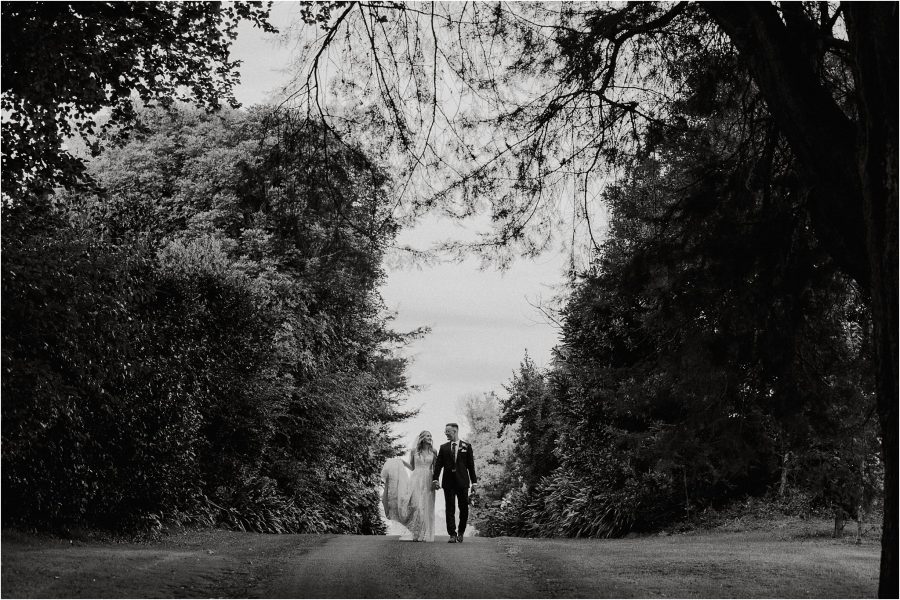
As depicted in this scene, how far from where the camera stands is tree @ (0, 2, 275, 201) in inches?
401

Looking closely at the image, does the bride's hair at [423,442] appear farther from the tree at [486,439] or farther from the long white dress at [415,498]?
the tree at [486,439]

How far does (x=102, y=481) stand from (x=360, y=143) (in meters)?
6.06

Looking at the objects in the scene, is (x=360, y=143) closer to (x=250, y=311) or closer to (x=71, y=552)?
(x=71, y=552)

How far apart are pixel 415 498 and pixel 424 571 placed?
5.28m

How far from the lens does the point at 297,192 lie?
11727 millimetres

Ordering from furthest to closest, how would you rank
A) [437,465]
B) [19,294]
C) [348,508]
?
[348,508] → [437,465] → [19,294]

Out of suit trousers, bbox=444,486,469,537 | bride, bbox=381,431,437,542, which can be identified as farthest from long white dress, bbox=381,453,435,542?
suit trousers, bbox=444,486,469,537

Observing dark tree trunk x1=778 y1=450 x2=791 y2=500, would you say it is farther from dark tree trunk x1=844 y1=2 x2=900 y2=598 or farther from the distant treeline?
dark tree trunk x1=844 y1=2 x2=900 y2=598

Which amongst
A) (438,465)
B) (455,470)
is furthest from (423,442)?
(455,470)

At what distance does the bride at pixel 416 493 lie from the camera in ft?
49.8

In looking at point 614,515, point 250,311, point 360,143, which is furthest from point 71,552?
point 614,515

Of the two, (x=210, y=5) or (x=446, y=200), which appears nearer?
(x=210, y=5)

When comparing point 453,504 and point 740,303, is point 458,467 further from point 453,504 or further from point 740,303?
point 740,303

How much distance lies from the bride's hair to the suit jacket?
0.60 meters
